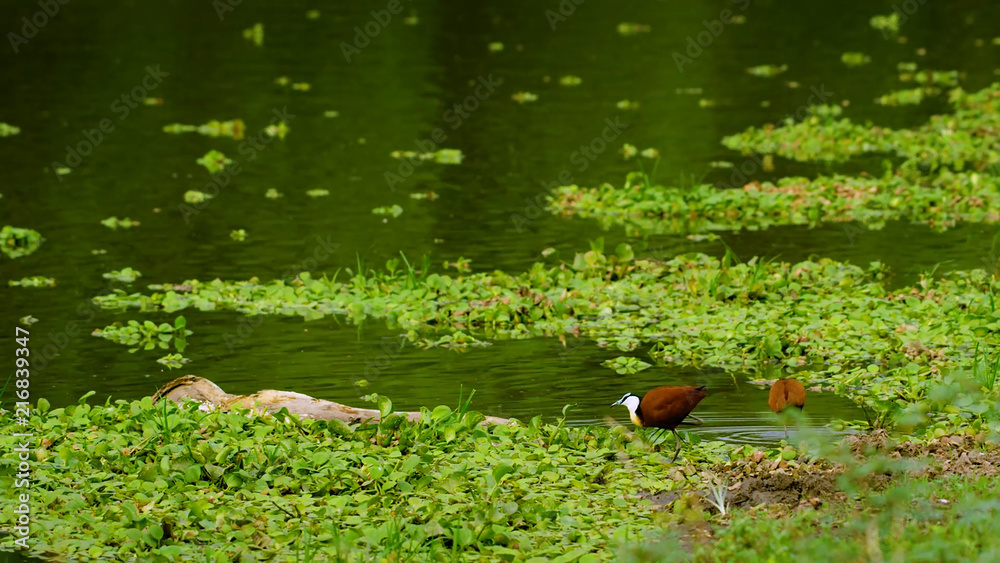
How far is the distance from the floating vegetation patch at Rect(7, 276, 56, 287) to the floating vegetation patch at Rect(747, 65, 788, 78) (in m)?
20.1

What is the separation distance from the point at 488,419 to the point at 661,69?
23914 millimetres

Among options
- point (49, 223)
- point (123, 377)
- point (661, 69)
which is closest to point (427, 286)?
point (123, 377)

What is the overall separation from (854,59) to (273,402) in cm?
2687

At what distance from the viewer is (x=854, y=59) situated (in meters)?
35.3

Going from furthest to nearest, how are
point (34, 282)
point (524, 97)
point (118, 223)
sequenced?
point (524, 97) < point (118, 223) < point (34, 282)

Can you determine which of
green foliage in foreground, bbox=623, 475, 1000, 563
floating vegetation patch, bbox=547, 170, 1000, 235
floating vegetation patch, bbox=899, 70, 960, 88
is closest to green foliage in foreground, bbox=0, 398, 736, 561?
green foliage in foreground, bbox=623, 475, 1000, 563

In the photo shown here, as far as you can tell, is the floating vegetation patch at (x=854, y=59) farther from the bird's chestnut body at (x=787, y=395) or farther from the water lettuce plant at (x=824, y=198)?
the bird's chestnut body at (x=787, y=395)

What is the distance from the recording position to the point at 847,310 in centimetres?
1394

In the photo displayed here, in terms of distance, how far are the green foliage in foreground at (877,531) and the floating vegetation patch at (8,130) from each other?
20.9 meters

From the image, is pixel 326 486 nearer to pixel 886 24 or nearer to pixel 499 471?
pixel 499 471

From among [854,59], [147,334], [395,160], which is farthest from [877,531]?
[854,59]

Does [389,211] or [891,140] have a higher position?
[891,140]

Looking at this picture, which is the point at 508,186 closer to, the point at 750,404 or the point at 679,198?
the point at 679,198

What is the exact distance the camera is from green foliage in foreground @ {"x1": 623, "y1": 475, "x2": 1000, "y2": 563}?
732 centimetres
